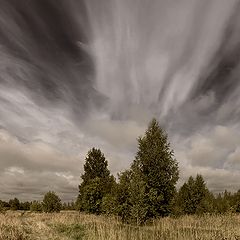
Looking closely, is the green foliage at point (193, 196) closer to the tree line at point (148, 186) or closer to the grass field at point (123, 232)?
the tree line at point (148, 186)

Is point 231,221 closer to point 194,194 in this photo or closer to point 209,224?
point 209,224

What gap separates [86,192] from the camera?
39062 millimetres

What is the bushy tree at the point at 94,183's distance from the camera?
38625 mm

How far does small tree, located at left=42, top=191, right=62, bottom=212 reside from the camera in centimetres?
5866

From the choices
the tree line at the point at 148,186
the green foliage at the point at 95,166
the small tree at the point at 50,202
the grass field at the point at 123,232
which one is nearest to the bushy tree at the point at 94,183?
the green foliage at the point at 95,166

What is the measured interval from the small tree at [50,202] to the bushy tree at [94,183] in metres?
14.0

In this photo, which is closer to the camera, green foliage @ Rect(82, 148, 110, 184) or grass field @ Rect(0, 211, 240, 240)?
grass field @ Rect(0, 211, 240, 240)

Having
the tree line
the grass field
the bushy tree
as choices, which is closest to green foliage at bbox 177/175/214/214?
the bushy tree

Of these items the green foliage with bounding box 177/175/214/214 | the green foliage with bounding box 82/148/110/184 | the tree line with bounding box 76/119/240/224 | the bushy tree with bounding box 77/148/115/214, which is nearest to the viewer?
the tree line with bounding box 76/119/240/224

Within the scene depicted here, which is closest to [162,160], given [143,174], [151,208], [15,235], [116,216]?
[143,174]

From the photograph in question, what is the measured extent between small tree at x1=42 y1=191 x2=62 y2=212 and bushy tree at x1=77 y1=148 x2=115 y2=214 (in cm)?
1400

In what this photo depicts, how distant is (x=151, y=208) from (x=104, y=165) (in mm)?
23458

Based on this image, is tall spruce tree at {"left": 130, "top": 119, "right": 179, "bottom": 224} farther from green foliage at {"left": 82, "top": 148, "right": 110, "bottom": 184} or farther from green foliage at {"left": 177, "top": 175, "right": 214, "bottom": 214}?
green foliage at {"left": 82, "top": 148, "right": 110, "bottom": 184}

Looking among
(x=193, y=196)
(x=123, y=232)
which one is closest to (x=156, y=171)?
(x=123, y=232)
